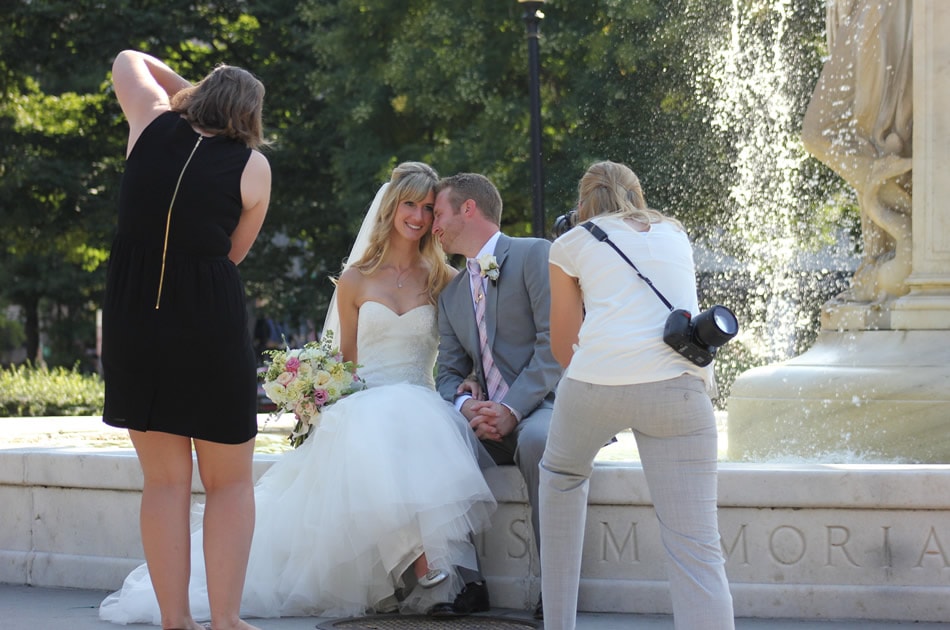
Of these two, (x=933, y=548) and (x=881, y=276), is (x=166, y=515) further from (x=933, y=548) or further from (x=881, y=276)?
(x=881, y=276)

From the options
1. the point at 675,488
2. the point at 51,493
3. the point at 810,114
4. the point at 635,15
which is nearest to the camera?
the point at 675,488

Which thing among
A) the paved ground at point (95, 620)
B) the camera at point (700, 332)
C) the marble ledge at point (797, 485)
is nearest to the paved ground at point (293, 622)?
the paved ground at point (95, 620)

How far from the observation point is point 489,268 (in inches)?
266

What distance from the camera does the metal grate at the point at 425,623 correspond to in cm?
607

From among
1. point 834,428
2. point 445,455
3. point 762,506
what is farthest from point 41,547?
point 834,428

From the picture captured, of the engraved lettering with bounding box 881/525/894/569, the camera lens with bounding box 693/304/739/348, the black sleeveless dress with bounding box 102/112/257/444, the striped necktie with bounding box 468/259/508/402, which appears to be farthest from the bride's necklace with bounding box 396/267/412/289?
the camera lens with bounding box 693/304/739/348

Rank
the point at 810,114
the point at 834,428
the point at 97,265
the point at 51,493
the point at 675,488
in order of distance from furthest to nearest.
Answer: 1. the point at 97,265
2. the point at 810,114
3. the point at 834,428
4. the point at 51,493
5. the point at 675,488

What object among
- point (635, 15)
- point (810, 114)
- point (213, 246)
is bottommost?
point (213, 246)

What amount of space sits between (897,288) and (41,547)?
17.0 ft

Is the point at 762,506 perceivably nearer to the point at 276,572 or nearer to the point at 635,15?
the point at 276,572

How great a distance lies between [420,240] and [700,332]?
9.60 ft

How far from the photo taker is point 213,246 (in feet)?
17.2

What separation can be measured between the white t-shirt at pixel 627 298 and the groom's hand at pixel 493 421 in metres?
1.53

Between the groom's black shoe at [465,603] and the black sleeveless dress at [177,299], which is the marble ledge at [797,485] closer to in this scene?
the groom's black shoe at [465,603]
